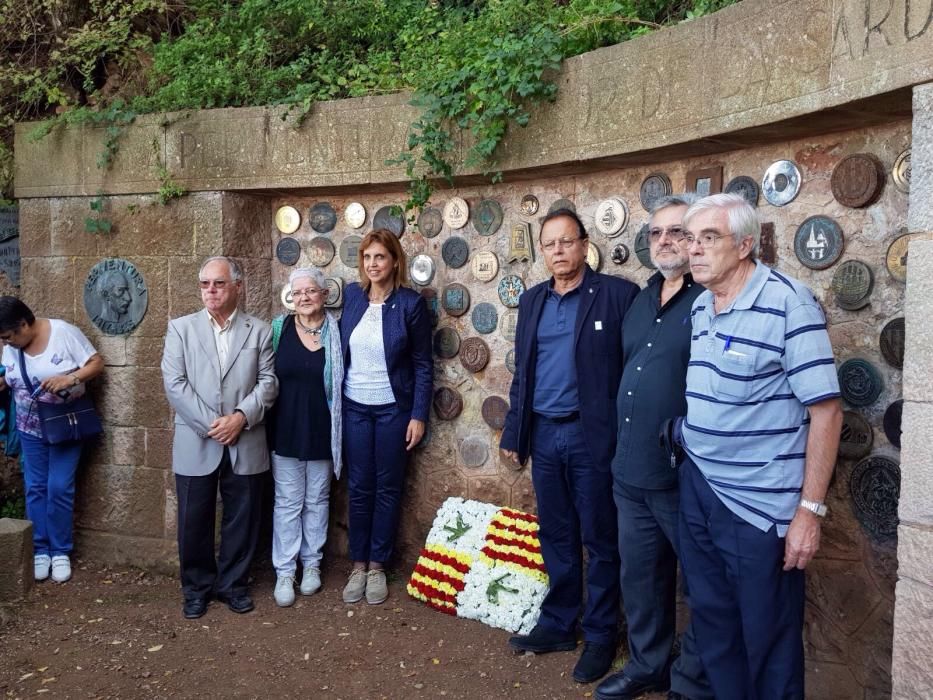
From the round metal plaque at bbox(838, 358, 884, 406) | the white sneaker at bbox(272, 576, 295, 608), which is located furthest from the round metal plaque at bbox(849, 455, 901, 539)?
the white sneaker at bbox(272, 576, 295, 608)

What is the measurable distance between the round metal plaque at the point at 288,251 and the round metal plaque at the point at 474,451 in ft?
4.84

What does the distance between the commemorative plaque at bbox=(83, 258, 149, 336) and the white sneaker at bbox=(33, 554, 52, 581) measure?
1.32 m

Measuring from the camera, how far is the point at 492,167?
12.8 feet

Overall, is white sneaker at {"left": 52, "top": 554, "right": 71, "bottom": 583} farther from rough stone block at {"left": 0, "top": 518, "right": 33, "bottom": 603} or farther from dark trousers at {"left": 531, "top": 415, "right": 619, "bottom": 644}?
dark trousers at {"left": 531, "top": 415, "right": 619, "bottom": 644}

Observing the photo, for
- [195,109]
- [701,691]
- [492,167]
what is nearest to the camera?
[701,691]

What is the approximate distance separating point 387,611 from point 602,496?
4.70ft

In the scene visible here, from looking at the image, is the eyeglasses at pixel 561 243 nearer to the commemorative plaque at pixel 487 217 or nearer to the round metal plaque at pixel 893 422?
the commemorative plaque at pixel 487 217

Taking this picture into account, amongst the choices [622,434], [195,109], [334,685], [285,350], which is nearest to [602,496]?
[622,434]

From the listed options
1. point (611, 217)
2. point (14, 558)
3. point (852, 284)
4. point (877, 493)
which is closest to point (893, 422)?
point (877, 493)

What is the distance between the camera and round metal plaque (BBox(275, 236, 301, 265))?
15.8 feet

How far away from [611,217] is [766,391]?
1.55 metres

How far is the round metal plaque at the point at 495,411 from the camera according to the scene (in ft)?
13.9

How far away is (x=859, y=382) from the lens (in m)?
2.85

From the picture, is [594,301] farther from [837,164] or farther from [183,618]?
[183,618]
